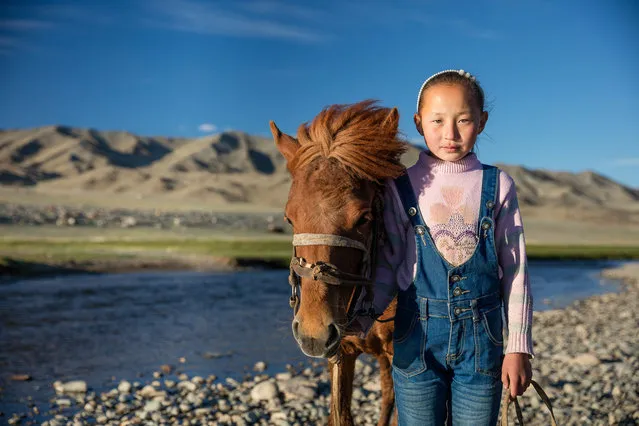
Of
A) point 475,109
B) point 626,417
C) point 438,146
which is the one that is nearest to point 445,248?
point 438,146

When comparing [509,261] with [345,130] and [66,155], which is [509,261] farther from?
[66,155]

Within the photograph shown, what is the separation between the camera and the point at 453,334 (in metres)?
2.24

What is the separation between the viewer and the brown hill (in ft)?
273

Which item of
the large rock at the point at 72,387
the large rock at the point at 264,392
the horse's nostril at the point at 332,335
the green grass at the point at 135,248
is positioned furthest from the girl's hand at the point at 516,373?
the green grass at the point at 135,248

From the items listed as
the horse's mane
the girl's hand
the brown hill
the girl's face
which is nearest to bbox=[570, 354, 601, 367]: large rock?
the girl's hand

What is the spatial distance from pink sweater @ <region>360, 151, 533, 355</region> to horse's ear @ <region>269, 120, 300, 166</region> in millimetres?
456

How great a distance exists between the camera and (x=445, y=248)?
89.9 inches

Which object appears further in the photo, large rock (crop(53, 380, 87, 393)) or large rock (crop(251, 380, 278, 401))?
large rock (crop(53, 380, 87, 393))

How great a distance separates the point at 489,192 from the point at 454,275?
1.28 ft

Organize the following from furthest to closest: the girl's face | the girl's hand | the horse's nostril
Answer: the girl's face < the girl's hand < the horse's nostril

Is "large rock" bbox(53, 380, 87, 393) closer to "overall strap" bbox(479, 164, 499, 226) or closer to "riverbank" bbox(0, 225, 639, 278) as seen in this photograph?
"overall strap" bbox(479, 164, 499, 226)

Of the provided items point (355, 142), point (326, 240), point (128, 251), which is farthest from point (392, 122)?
point (128, 251)

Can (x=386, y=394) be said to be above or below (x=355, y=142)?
below

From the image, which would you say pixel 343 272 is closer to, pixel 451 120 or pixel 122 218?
pixel 451 120
